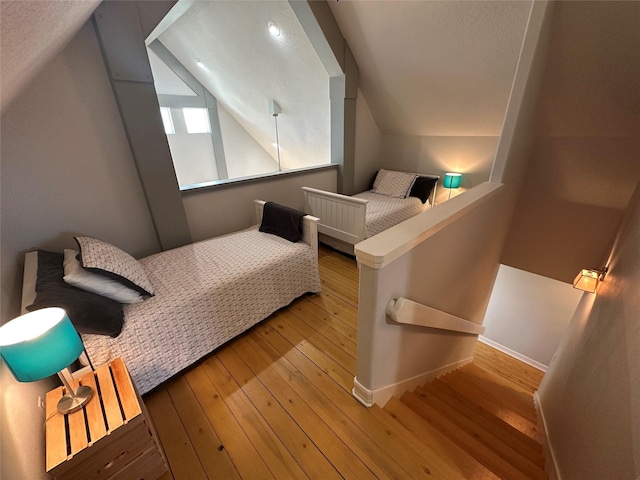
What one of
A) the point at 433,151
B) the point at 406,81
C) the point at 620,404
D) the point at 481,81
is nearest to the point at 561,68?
the point at 481,81

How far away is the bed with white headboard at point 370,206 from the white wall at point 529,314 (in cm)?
153

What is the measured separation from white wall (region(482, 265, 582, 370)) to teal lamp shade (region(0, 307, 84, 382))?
425cm

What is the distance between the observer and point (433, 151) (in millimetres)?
3598

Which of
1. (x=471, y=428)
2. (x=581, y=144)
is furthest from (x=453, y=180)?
(x=471, y=428)

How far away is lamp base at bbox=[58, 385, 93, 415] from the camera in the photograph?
1040mm

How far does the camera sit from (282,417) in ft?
4.70

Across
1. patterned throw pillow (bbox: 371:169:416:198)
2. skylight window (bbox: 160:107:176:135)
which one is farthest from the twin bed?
skylight window (bbox: 160:107:176:135)

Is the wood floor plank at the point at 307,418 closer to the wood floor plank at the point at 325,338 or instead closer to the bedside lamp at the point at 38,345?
the wood floor plank at the point at 325,338

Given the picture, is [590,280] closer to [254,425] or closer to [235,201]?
[254,425]

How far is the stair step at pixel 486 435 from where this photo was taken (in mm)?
1358

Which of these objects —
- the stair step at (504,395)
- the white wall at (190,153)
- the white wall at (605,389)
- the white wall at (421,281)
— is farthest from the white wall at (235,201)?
the white wall at (605,389)

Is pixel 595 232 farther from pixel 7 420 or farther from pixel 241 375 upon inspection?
pixel 7 420

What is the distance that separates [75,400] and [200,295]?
0.71 metres

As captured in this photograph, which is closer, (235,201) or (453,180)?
(235,201)
